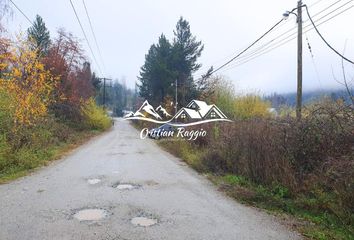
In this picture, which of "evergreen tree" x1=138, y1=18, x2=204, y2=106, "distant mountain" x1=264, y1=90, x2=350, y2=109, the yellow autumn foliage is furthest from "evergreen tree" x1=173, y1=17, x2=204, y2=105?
the yellow autumn foliage

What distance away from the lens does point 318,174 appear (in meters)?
8.52

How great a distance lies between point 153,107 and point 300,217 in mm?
50649

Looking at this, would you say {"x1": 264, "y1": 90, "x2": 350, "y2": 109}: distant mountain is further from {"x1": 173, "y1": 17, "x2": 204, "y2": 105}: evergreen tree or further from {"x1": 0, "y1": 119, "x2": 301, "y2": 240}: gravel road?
{"x1": 173, "y1": 17, "x2": 204, "y2": 105}: evergreen tree

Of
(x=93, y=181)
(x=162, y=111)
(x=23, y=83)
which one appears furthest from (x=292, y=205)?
(x=162, y=111)

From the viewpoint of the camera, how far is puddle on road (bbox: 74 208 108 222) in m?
6.84

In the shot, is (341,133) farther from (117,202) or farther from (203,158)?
(203,158)

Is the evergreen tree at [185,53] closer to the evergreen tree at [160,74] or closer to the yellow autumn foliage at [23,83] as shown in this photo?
the evergreen tree at [160,74]

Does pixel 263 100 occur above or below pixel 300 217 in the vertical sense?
above

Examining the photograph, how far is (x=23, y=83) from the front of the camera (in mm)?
17906

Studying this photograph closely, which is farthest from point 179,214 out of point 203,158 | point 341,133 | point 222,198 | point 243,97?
point 243,97

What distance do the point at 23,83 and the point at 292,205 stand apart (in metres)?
14.3

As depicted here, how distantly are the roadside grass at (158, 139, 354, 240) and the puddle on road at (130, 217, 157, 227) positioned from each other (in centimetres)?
260

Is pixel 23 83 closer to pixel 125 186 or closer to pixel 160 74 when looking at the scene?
pixel 125 186

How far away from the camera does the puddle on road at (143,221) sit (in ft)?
21.5
